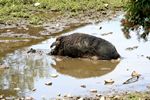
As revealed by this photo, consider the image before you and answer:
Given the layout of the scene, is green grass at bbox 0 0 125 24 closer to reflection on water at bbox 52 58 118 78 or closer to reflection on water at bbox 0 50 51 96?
reflection on water at bbox 0 50 51 96

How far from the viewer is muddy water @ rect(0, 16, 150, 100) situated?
8945 millimetres

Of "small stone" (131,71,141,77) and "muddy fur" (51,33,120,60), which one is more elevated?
"muddy fur" (51,33,120,60)

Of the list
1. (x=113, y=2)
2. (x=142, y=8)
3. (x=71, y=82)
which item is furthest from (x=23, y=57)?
(x=113, y=2)

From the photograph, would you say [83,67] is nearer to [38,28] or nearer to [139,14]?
[139,14]

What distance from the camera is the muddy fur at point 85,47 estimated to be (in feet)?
37.7

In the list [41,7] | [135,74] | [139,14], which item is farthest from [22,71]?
[41,7]

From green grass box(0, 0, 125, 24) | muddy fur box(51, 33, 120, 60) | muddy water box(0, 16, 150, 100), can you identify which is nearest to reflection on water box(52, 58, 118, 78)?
muddy water box(0, 16, 150, 100)

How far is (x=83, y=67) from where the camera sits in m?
10.8

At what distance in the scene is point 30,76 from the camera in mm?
10047

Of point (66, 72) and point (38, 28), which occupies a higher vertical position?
point (38, 28)

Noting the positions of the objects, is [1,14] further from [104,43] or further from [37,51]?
[104,43]

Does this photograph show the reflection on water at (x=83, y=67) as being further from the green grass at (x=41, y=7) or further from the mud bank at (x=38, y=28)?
the green grass at (x=41, y=7)

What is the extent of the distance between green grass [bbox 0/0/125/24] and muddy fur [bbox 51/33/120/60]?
4.79m

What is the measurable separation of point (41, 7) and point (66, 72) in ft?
30.7
